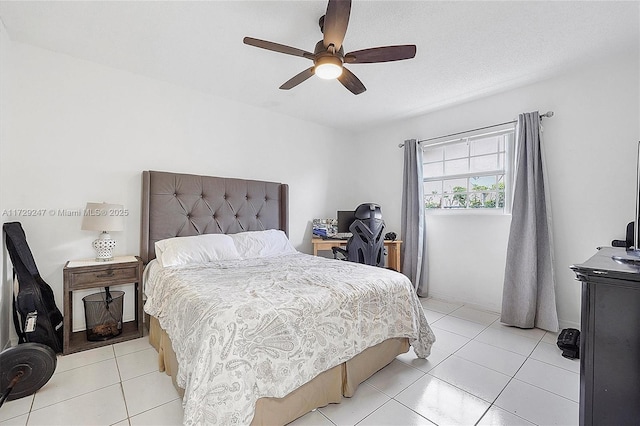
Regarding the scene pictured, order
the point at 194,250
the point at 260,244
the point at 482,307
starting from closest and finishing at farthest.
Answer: the point at 194,250 < the point at 260,244 < the point at 482,307

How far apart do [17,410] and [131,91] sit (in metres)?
2.53

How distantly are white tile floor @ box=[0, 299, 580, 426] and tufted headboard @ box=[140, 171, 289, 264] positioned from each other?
101 cm

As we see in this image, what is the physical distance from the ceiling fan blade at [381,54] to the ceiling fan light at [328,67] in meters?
0.09

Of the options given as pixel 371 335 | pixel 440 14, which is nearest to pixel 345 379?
pixel 371 335

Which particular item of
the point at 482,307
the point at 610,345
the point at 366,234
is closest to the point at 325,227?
the point at 366,234

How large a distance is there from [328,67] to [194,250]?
6.09 ft

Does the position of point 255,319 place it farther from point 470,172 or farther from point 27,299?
point 470,172

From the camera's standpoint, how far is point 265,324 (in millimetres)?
1343

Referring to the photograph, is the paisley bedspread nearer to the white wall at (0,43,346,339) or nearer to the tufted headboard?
the tufted headboard

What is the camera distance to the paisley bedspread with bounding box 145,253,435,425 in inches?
47.7

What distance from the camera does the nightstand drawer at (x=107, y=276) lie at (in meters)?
2.22

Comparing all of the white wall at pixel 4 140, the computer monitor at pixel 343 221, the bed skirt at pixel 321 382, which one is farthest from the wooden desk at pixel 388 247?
Answer: the white wall at pixel 4 140

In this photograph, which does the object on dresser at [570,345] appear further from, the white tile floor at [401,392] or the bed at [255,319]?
the bed at [255,319]

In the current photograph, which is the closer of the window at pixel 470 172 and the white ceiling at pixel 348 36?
the white ceiling at pixel 348 36
